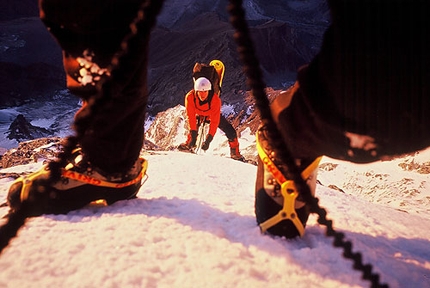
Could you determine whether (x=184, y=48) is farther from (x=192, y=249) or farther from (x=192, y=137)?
(x=192, y=249)

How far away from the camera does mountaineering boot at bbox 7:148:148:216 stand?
0.69 meters

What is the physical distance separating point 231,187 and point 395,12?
819mm

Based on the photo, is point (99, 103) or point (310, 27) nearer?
point (99, 103)

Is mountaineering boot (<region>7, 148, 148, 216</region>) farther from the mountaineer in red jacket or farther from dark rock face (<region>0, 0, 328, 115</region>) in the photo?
dark rock face (<region>0, 0, 328, 115</region>)

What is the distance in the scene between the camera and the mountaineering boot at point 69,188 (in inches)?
27.0

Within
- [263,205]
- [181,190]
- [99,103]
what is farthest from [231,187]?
[99,103]

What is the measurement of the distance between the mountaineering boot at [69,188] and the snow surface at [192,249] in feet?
0.09

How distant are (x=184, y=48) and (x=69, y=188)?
20837 millimetres

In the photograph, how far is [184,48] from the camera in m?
20.4

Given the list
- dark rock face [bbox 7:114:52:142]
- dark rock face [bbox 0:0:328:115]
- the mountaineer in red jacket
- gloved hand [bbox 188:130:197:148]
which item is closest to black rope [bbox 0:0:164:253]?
the mountaineer in red jacket

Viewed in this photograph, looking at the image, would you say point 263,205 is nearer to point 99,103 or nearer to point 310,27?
point 99,103

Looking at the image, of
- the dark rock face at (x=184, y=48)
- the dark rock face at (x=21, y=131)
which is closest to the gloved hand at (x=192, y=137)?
the dark rock face at (x=184, y=48)

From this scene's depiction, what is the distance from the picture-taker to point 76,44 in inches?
25.9

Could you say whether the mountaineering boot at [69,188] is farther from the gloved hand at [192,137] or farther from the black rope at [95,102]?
the gloved hand at [192,137]
